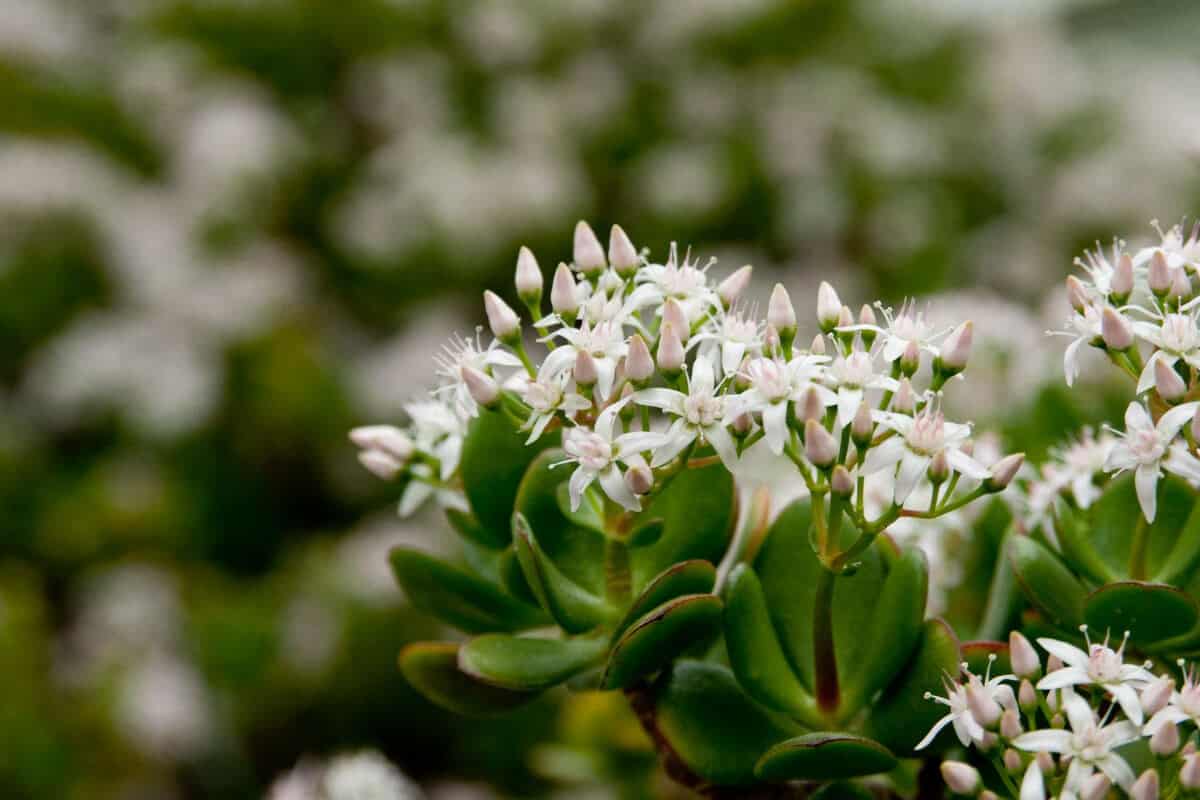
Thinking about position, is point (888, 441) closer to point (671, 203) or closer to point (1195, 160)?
point (1195, 160)

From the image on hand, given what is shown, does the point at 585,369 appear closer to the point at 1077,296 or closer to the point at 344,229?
the point at 1077,296

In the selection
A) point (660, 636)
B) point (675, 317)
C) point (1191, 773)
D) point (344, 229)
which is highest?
point (344, 229)

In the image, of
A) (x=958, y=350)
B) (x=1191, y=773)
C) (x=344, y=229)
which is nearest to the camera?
(x=1191, y=773)

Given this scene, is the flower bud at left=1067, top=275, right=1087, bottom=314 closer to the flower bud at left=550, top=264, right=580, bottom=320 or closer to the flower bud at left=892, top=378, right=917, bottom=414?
the flower bud at left=892, top=378, right=917, bottom=414

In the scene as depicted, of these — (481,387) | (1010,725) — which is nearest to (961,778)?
(1010,725)

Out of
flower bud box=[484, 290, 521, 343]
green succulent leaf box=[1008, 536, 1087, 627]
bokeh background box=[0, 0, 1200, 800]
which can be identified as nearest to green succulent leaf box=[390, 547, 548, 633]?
flower bud box=[484, 290, 521, 343]

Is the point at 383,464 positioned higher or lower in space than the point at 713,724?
higher
